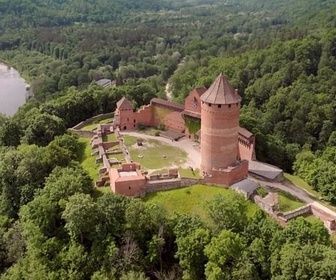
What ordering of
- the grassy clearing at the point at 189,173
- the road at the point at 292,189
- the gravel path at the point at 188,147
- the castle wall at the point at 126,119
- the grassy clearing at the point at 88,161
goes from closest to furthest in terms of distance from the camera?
the road at the point at 292,189
the grassy clearing at the point at 189,173
the grassy clearing at the point at 88,161
the gravel path at the point at 188,147
the castle wall at the point at 126,119

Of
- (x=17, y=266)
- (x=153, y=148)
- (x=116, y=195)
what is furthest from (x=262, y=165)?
(x=17, y=266)

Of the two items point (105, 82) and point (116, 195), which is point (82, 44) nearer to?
point (105, 82)

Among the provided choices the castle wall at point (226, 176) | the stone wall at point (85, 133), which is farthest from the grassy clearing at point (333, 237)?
the stone wall at point (85, 133)

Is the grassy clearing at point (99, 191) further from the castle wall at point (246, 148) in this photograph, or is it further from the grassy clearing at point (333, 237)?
the grassy clearing at point (333, 237)

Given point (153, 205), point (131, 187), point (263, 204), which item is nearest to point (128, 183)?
point (131, 187)

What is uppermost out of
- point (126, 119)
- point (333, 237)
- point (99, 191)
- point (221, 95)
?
point (221, 95)

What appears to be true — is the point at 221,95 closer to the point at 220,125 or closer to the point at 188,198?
the point at 220,125

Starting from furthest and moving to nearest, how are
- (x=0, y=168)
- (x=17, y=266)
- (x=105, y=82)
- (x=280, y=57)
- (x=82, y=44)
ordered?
(x=82, y=44) → (x=105, y=82) → (x=280, y=57) → (x=0, y=168) → (x=17, y=266)
